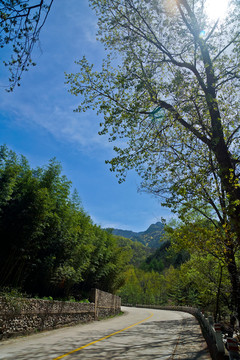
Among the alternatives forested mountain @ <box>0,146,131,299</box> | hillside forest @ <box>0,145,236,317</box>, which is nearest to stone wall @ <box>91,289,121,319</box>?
hillside forest @ <box>0,145,236,317</box>

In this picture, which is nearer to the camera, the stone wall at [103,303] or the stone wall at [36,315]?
the stone wall at [36,315]

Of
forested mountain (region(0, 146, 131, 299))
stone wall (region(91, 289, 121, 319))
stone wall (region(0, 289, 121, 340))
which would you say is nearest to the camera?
stone wall (region(0, 289, 121, 340))

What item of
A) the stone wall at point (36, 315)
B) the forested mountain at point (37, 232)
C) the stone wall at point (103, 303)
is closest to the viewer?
the stone wall at point (36, 315)

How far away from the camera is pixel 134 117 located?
23.2 feet

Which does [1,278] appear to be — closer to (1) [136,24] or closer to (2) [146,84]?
(2) [146,84]

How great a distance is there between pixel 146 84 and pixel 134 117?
0.98 m

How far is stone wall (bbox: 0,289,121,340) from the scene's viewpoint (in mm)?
7320

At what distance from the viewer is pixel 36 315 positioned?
29.9ft

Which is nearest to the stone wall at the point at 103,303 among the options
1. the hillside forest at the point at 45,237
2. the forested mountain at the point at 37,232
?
the hillside forest at the point at 45,237

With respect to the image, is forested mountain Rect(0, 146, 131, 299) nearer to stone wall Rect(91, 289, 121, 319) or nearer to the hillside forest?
the hillside forest

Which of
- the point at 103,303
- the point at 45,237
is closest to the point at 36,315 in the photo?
the point at 45,237

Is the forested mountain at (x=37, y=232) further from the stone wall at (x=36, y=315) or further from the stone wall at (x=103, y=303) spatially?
the stone wall at (x=103, y=303)

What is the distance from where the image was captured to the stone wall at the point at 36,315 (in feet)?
24.0

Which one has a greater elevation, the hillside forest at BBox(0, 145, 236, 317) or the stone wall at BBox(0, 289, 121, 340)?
the hillside forest at BBox(0, 145, 236, 317)
